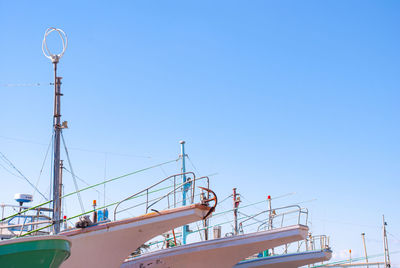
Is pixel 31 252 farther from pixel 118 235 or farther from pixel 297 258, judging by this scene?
pixel 297 258

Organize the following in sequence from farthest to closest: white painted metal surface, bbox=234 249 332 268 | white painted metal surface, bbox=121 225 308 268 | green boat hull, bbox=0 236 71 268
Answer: white painted metal surface, bbox=234 249 332 268, white painted metal surface, bbox=121 225 308 268, green boat hull, bbox=0 236 71 268

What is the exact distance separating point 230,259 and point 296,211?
9.69 ft

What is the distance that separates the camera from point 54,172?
14156 millimetres

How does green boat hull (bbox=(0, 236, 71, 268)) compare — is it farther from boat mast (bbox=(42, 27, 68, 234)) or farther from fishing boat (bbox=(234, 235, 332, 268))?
fishing boat (bbox=(234, 235, 332, 268))

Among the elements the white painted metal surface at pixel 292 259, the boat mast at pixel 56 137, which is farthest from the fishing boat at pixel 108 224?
the white painted metal surface at pixel 292 259

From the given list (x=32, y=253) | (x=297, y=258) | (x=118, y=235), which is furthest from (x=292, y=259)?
(x=32, y=253)

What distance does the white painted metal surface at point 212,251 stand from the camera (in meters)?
17.7

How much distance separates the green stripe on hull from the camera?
10.9 m

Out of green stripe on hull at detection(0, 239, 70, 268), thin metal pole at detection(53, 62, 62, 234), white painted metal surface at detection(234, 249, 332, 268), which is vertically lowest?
green stripe on hull at detection(0, 239, 70, 268)

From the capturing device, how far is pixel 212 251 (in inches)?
707

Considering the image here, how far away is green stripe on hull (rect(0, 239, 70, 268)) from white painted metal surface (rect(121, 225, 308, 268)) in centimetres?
650

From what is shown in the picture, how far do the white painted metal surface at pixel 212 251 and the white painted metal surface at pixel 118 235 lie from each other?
2.83 metres

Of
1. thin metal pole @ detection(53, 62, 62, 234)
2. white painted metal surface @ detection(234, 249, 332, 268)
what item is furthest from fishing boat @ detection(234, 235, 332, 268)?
thin metal pole @ detection(53, 62, 62, 234)

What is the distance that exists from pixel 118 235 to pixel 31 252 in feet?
12.7
